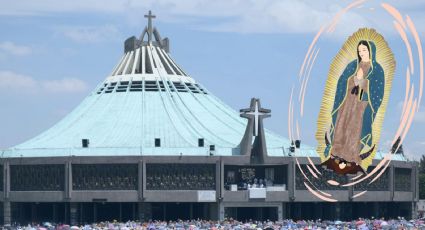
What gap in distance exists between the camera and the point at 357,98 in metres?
104

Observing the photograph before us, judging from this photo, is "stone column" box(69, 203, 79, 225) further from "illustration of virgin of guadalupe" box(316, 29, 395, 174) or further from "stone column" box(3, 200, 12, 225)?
"illustration of virgin of guadalupe" box(316, 29, 395, 174)

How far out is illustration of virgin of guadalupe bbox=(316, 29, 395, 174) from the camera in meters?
103

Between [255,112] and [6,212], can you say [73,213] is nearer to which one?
[6,212]

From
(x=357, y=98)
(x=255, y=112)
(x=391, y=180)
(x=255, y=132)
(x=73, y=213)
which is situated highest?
(x=357, y=98)

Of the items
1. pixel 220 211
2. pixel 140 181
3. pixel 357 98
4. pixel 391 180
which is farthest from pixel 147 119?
pixel 357 98

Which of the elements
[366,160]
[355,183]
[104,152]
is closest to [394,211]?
[355,183]

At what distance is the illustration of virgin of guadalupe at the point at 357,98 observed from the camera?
103250 millimetres

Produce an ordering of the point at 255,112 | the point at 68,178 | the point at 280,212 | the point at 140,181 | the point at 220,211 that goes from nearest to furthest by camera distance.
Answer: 1. the point at 140,181
2. the point at 68,178
3. the point at 220,211
4. the point at 255,112
5. the point at 280,212

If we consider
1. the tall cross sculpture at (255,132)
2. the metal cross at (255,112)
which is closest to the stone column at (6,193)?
the tall cross sculpture at (255,132)

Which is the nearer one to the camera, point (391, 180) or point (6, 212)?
point (6, 212)

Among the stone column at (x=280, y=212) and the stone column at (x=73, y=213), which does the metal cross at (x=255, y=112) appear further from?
the stone column at (x=73, y=213)

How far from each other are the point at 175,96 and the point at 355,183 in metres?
24.2

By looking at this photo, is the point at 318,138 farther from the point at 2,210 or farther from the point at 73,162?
the point at 2,210

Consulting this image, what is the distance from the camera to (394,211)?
432 ft
